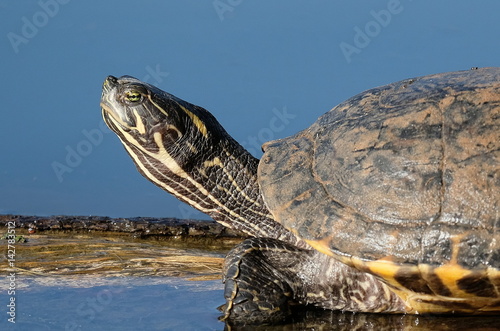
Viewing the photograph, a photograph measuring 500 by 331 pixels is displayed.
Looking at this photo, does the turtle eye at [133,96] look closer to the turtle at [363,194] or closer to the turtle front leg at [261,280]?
the turtle at [363,194]

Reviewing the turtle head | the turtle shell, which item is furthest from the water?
the turtle head

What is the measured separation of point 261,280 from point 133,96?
7.47 feet

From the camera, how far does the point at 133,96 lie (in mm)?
6113

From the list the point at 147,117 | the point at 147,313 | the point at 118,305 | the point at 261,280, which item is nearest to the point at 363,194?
the point at 261,280

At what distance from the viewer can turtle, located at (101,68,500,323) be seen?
187 inches

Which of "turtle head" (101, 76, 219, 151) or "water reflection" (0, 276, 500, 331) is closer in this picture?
"water reflection" (0, 276, 500, 331)

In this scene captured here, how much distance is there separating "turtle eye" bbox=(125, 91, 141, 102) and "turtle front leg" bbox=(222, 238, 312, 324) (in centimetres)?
186

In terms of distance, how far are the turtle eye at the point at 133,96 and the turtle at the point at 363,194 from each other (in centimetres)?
1

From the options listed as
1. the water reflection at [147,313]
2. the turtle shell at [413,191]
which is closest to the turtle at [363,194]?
the turtle shell at [413,191]

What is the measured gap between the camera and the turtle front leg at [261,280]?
17.0ft

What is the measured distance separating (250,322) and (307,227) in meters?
0.95

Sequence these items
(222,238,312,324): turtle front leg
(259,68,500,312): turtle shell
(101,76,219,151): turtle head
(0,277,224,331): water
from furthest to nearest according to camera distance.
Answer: (101,76,219,151): turtle head < (222,238,312,324): turtle front leg < (0,277,224,331): water < (259,68,500,312): turtle shell

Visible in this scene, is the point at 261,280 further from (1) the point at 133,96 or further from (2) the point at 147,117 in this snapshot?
(1) the point at 133,96

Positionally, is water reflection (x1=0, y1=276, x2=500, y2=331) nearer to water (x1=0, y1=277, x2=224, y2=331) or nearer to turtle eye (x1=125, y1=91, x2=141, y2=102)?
water (x1=0, y1=277, x2=224, y2=331)
